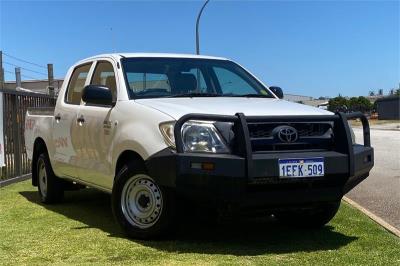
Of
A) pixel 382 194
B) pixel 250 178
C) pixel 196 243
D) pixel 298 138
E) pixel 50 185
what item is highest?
pixel 298 138

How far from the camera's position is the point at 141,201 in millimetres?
5496

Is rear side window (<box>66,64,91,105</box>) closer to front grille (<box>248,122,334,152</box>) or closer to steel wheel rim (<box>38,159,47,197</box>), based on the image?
steel wheel rim (<box>38,159,47,197</box>)

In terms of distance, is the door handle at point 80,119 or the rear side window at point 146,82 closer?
the rear side window at point 146,82

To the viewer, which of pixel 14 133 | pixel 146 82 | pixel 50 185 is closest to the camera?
pixel 146 82

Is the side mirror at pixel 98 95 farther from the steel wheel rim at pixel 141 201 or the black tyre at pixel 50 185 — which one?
the black tyre at pixel 50 185

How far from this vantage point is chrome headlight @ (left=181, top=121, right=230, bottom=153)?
490 cm

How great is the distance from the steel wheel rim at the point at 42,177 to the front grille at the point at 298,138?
403 cm

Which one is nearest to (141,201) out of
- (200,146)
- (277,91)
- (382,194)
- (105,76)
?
(200,146)

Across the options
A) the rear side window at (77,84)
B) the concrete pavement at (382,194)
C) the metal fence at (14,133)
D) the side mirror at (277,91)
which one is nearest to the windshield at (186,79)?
the side mirror at (277,91)

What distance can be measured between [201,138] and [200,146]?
0.07 metres

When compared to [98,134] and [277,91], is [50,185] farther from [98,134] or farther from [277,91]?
[277,91]

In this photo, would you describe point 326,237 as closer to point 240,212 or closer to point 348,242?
point 348,242

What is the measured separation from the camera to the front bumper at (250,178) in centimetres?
475

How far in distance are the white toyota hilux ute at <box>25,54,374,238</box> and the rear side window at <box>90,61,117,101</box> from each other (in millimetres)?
→ 12
